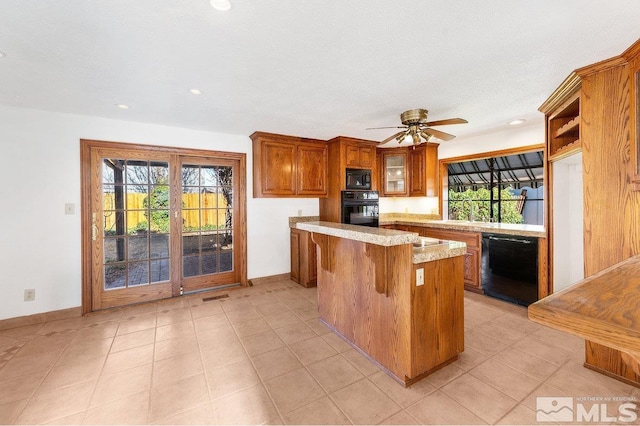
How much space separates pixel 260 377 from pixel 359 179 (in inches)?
131

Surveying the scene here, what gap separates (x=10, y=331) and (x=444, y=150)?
6.39 metres

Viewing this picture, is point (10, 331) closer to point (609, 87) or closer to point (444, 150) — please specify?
point (609, 87)

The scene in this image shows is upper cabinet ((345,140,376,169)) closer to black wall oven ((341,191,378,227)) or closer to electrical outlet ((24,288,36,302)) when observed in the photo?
black wall oven ((341,191,378,227))

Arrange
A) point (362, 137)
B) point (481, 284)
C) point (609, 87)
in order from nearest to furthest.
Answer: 1. point (609, 87)
2. point (481, 284)
3. point (362, 137)

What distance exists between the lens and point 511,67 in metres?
2.15

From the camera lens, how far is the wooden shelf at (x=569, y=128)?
235 centimetres

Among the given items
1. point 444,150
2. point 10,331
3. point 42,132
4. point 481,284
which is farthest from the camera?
point 444,150

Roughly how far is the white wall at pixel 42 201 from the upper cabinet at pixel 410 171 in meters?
4.03

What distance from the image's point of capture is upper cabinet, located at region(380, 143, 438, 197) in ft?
16.1

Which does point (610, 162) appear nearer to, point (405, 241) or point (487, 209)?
point (405, 241)

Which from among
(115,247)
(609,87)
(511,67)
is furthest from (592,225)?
(115,247)

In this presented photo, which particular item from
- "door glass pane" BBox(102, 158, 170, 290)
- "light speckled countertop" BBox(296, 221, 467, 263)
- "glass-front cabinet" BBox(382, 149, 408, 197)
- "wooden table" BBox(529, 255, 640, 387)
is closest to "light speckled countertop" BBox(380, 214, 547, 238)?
"glass-front cabinet" BBox(382, 149, 408, 197)

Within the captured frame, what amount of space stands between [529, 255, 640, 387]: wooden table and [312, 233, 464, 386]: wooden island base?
41.0 inches

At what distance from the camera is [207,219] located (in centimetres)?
405
